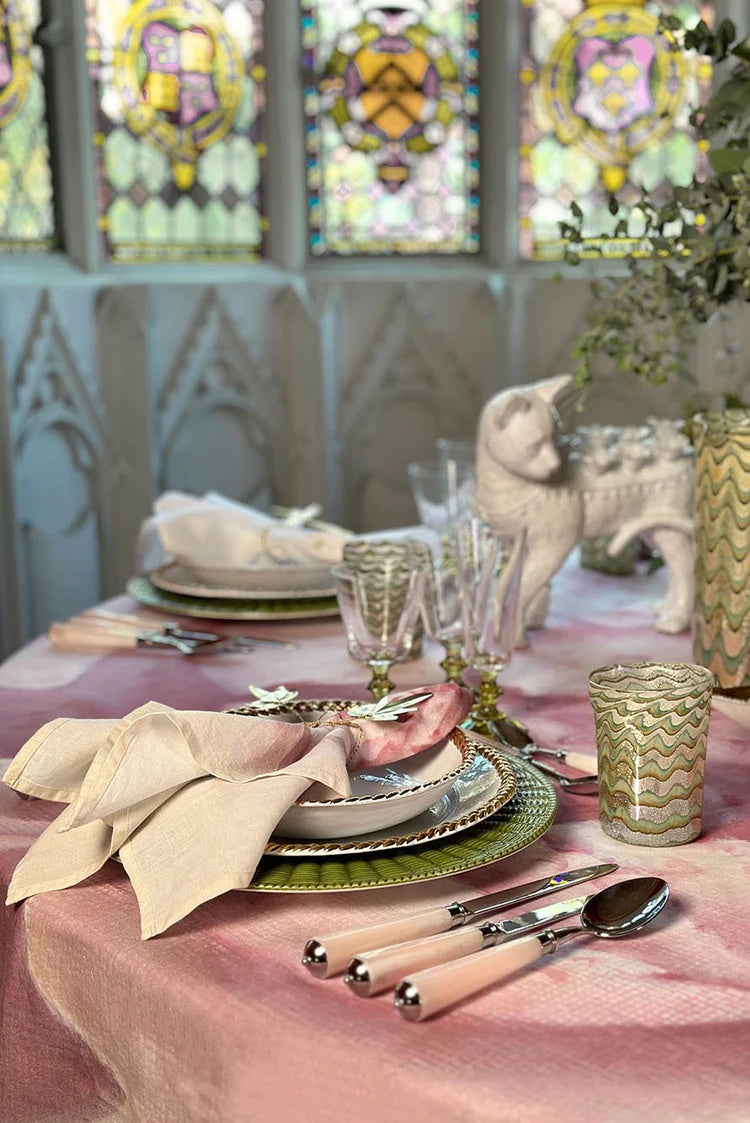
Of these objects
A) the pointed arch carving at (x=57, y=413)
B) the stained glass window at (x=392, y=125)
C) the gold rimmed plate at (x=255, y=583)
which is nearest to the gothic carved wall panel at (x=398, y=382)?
the stained glass window at (x=392, y=125)

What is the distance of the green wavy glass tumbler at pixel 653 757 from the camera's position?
2.93ft

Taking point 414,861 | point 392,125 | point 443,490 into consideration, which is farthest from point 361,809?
point 392,125

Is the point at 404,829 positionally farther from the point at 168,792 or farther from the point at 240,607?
the point at 240,607

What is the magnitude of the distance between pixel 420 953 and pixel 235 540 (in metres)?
1.08

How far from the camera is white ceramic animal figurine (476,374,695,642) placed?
1.46m

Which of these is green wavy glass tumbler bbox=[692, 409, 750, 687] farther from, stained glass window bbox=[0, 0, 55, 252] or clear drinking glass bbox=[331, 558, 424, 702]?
stained glass window bbox=[0, 0, 55, 252]

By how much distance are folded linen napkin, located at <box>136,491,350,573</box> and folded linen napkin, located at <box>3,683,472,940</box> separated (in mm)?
799

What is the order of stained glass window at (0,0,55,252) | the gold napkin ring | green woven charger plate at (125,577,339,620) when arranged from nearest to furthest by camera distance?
the gold napkin ring
green woven charger plate at (125,577,339,620)
stained glass window at (0,0,55,252)

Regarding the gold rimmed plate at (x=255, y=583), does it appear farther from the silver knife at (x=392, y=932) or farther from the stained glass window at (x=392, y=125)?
the stained glass window at (x=392, y=125)

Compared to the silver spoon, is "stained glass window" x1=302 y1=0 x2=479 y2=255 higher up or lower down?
higher up

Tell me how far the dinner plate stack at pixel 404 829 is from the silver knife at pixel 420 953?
0.21 ft

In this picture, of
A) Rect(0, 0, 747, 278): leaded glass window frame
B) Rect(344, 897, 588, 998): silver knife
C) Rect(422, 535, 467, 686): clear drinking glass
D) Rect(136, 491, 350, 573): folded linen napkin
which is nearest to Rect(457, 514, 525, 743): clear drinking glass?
Rect(422, 535, 467, 686): clear drinking glass

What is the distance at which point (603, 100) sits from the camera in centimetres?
369

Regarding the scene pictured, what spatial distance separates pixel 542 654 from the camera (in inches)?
58.1
